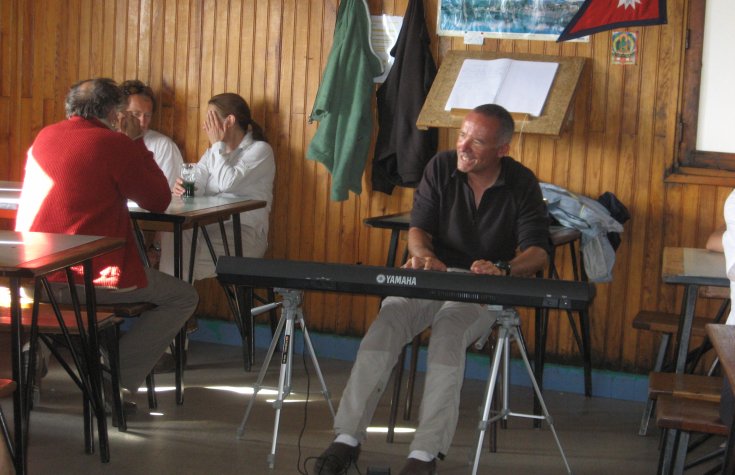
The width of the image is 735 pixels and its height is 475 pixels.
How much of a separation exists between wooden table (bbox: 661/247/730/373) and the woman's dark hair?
7.48 feet

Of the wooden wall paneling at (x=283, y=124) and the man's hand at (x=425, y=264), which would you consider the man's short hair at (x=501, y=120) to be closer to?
the man's hand at (x=425, y=264)

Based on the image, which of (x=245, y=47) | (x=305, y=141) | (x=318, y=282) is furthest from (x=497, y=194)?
(x=245, y=47)

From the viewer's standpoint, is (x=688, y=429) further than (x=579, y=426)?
No

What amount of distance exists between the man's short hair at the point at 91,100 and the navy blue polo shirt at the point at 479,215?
1.24 m

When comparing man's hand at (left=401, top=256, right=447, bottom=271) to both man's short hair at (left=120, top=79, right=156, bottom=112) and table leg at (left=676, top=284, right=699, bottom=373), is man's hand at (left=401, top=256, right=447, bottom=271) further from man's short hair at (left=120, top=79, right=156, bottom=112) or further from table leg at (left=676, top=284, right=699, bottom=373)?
man's short hair at (left=120, top=79, right=156, bottom=112)

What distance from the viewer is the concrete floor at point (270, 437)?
3.66 metres

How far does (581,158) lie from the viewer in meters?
4.91

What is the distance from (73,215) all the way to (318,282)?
1.04 m

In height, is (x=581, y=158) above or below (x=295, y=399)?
above

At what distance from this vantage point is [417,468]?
10.7 feet

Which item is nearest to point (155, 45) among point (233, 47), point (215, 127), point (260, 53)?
Result: point (233, 47)

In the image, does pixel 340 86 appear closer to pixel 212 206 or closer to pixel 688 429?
pixel 212 206

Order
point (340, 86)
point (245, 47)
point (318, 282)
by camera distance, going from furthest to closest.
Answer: point (245, 47) → point (340, 86) → point (318, 282)

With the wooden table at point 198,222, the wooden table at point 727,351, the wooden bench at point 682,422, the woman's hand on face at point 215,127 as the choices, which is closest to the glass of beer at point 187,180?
the wooden table at point 198,222
